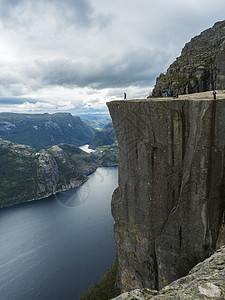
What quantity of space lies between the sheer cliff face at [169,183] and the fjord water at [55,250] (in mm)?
49935

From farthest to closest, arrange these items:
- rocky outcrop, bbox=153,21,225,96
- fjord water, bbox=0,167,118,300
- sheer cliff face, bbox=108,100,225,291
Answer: fjord water, bbox=0,167,118,300 → rocky outcrop, bbox=153,21,225,96 → sheer cliff face, bbox=108,100,225,291

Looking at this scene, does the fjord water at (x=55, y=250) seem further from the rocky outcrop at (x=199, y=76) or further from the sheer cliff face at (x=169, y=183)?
the rocky outcrop at (x=199, y=76)

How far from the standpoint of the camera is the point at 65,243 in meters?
85.9

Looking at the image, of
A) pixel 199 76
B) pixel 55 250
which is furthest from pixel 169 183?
pixel 55 250

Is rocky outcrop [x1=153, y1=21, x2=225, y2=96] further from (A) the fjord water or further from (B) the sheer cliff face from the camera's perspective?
(A) the fjord water

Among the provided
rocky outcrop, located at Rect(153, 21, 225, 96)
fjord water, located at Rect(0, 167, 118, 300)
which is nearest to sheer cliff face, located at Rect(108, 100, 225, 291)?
rocky outcrop, located at Rect(153, 21, 225, 96)

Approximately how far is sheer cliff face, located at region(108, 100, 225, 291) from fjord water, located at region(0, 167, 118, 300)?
49.9 metres

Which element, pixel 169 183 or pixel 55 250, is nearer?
pixel 169 183

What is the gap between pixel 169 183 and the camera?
2103 cm

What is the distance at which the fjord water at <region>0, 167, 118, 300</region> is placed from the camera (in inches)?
2468

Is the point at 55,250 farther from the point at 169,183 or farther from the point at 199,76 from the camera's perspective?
the point at 199,76

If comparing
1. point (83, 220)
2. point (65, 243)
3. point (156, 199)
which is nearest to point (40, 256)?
point (65, 243)

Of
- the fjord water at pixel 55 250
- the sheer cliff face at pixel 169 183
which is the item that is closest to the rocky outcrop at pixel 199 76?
the sheer cliff face at pixel 169 183

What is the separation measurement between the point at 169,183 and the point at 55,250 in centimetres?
8015
